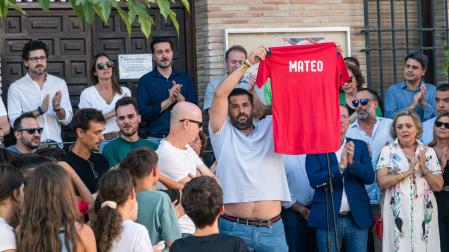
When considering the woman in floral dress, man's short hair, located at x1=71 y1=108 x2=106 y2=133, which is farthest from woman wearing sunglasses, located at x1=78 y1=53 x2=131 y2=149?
the woman in floral dress

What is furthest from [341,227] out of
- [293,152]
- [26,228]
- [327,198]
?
[26,228]

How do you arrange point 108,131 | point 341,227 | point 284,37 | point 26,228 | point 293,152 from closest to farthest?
point 26,228 < point 293,152 < point 341,227 < point 108,131 < point 284,37

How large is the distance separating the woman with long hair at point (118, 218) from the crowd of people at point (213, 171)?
1cm

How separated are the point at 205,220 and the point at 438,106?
5808mm

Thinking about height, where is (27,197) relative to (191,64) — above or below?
below

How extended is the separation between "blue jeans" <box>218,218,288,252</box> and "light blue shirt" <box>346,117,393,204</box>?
2.11 m

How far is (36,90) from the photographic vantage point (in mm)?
13484

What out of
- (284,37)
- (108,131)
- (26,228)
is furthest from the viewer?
(284,37)

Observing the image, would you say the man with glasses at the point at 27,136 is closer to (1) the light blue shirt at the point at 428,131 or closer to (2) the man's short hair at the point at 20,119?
(2) the man's short hair at the point at 20,119

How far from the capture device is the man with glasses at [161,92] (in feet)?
43.8

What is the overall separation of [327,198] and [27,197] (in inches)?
182

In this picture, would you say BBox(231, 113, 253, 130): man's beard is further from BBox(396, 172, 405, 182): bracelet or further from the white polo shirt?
BBox(396, 172, 405, 182): bracelet

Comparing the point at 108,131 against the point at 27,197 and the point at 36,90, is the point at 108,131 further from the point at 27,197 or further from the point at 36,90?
the point at 27,197

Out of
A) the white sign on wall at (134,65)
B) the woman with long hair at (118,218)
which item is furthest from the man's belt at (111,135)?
the woman with long hair at (118,218)
